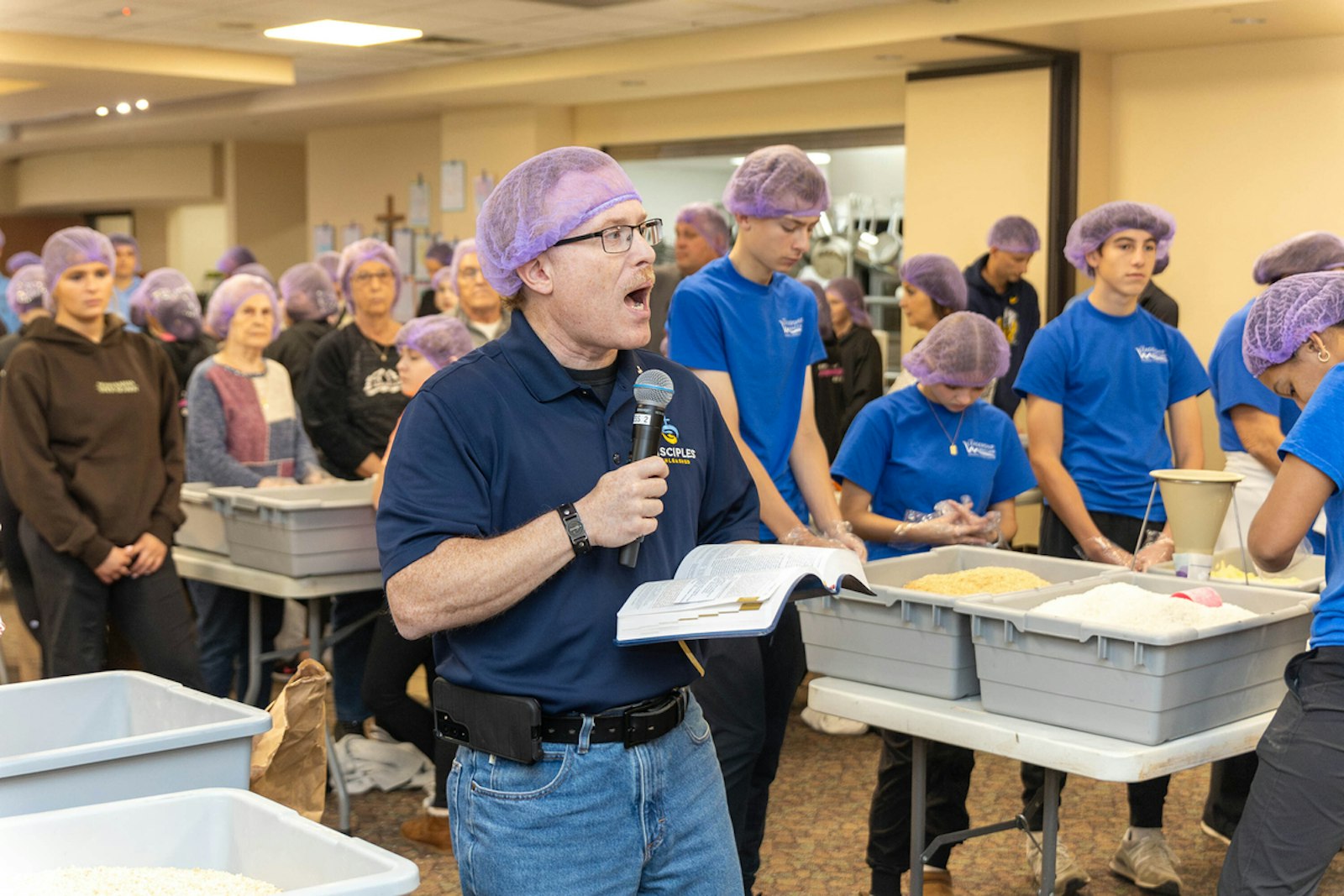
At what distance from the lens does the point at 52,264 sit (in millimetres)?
3992

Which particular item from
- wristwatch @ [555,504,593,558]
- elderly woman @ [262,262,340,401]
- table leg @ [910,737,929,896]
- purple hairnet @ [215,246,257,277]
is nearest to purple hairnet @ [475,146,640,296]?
wristwatch @ [555,504,593,558]

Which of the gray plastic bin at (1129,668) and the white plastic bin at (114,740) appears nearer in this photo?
the white plastic bin at (114,740)

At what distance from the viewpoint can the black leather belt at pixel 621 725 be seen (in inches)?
67.7

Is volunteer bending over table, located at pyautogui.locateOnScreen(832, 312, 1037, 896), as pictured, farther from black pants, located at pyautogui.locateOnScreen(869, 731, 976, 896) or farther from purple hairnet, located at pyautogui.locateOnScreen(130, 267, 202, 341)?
purple hairnet, located at pyautogui.locateOnScreen(130, 267, 202, 341)

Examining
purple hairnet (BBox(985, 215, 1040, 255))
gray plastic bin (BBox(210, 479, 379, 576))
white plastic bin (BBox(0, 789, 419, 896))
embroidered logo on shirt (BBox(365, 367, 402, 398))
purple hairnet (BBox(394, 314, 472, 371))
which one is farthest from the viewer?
purple hairnet (BBox(985, 215, 1040, 255))

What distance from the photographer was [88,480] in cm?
389

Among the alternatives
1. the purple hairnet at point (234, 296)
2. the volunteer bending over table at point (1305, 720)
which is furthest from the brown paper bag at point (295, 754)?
the purple hairnet at point (234, 296)

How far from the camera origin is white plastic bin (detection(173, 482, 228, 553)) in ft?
14.5

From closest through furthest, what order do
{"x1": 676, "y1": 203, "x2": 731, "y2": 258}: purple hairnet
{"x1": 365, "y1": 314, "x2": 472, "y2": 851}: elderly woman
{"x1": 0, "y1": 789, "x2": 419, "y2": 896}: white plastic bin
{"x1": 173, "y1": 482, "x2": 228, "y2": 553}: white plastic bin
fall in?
{"x1": 0, "y1": 789, "x2": 419, "y2": 896}: white plastic bin, {"x1": 365, "y1": 314, "x2": 472, "y2": 851}: elderly woman, {"x1": 173, "y1": 482, "x2": 228, "y2": 553}: white plastic bin, {"x1": 676, "y1": 203, "x2": 731, "y2": 258}: purple hairnet

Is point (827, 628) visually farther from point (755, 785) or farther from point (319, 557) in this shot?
point (319, 557)

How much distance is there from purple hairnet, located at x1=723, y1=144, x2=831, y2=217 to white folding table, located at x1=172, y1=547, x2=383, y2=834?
1566mm

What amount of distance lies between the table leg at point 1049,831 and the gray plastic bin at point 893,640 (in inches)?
8.8

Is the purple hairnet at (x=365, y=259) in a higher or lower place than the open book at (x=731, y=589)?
higher

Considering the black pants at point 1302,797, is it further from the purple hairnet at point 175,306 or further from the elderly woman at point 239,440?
the purple hairnet at point 175,306
